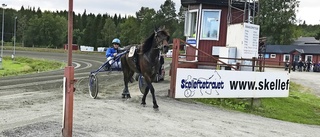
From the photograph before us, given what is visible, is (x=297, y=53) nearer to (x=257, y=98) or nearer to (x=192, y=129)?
(x=257, y=98)

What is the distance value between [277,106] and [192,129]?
301 inches

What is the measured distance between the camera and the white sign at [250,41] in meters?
16.8

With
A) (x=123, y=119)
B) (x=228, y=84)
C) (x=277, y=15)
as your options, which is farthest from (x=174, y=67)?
(x=277, y=15)

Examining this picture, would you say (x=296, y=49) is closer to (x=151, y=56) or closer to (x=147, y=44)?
(x=147, y=44)

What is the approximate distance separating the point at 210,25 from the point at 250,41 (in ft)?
9.98

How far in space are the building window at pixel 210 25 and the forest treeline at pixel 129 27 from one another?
5684 cm

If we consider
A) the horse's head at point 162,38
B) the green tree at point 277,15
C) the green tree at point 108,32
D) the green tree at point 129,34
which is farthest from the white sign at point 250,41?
the green tree at point 108,32

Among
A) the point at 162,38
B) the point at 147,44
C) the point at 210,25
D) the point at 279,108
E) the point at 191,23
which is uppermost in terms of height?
the point at 191,23

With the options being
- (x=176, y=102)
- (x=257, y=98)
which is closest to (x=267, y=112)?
(x=257, y=98)

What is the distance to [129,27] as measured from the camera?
100688mm

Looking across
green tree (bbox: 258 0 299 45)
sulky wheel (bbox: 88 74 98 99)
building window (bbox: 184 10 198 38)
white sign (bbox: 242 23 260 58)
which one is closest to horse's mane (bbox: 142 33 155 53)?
sulky wheel (bbox: 88 74 98 99)

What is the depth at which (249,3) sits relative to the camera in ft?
64.0

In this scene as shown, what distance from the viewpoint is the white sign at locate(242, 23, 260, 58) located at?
16.8 meters

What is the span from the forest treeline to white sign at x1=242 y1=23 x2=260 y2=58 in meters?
58.7
